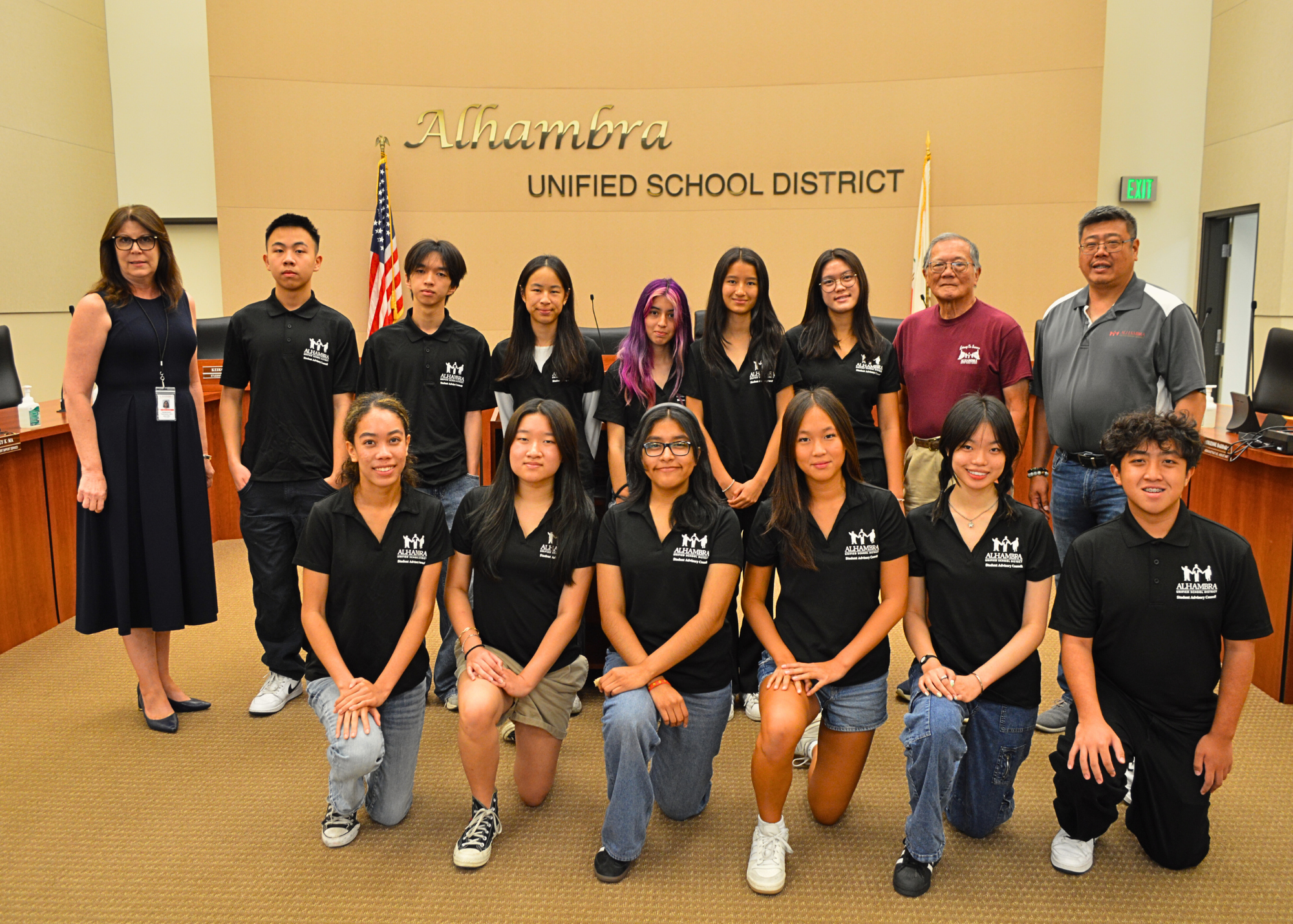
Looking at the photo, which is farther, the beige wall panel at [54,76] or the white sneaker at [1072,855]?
the beige wall panel at [54,76]

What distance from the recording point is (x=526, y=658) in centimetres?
237

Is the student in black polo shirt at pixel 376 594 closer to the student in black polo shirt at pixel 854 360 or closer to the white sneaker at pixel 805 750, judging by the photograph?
the white sneaker at pixel 805 750

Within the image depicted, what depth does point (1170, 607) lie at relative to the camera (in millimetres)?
2090

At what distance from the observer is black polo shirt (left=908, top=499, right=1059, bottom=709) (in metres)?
2.19

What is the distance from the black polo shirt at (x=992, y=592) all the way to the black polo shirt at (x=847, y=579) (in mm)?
125

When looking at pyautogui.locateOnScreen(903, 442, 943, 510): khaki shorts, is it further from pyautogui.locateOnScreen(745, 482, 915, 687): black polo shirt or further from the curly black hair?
the curly black hair

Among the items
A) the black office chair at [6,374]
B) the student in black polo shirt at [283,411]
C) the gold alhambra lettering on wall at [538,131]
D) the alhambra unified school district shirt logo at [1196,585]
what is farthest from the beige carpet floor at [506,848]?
the gold alhambra lettering on wall at [538,131]

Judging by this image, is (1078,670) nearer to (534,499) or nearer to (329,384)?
(534,499)

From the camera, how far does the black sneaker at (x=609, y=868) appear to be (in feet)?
6.85

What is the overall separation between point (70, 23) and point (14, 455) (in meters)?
6.51

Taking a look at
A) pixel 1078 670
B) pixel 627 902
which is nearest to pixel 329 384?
pixel 627 902

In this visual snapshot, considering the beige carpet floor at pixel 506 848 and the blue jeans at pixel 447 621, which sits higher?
the blue jeans at pixel 447 621

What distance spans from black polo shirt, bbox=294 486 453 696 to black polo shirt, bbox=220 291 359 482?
0.65 meters

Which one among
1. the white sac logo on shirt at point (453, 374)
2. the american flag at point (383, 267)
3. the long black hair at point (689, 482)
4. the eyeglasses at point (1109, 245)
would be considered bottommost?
the long black hair at point (689, 482)
